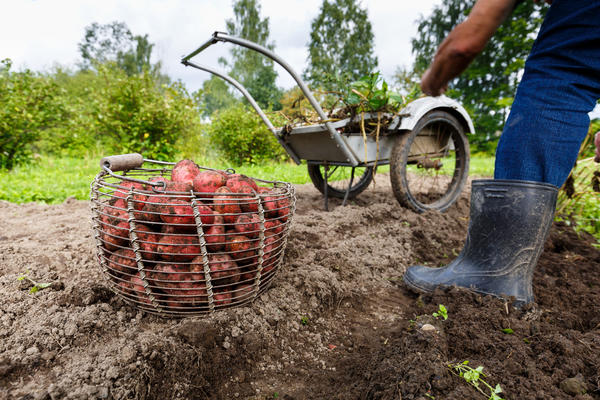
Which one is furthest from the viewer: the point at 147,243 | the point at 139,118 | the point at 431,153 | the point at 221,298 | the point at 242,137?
the point at 242,137

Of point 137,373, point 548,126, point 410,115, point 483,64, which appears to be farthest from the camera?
point 483,64

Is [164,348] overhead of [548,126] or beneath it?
beneath

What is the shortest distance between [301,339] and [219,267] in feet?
1.63

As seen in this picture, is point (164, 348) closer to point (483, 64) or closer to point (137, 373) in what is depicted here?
point (137, 373)

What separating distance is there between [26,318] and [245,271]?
2.85ft

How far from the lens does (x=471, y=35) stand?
3.15ft

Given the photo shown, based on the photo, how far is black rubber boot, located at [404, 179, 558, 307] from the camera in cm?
141

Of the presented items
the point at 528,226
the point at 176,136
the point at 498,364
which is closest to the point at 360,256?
the point at 528,226

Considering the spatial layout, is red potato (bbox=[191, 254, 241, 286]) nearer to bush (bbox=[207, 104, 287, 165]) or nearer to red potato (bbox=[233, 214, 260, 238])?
red potato (bbox=[233, 214, 260, 238])

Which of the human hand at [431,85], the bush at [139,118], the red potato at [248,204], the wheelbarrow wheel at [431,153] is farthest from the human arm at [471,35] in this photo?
the bush at [139,118]

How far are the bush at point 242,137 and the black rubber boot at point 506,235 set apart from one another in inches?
272

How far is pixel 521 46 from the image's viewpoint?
690 inches

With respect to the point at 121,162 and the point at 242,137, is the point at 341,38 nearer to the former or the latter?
the point at 242,137

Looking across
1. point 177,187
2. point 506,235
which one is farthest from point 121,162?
point 506,235
